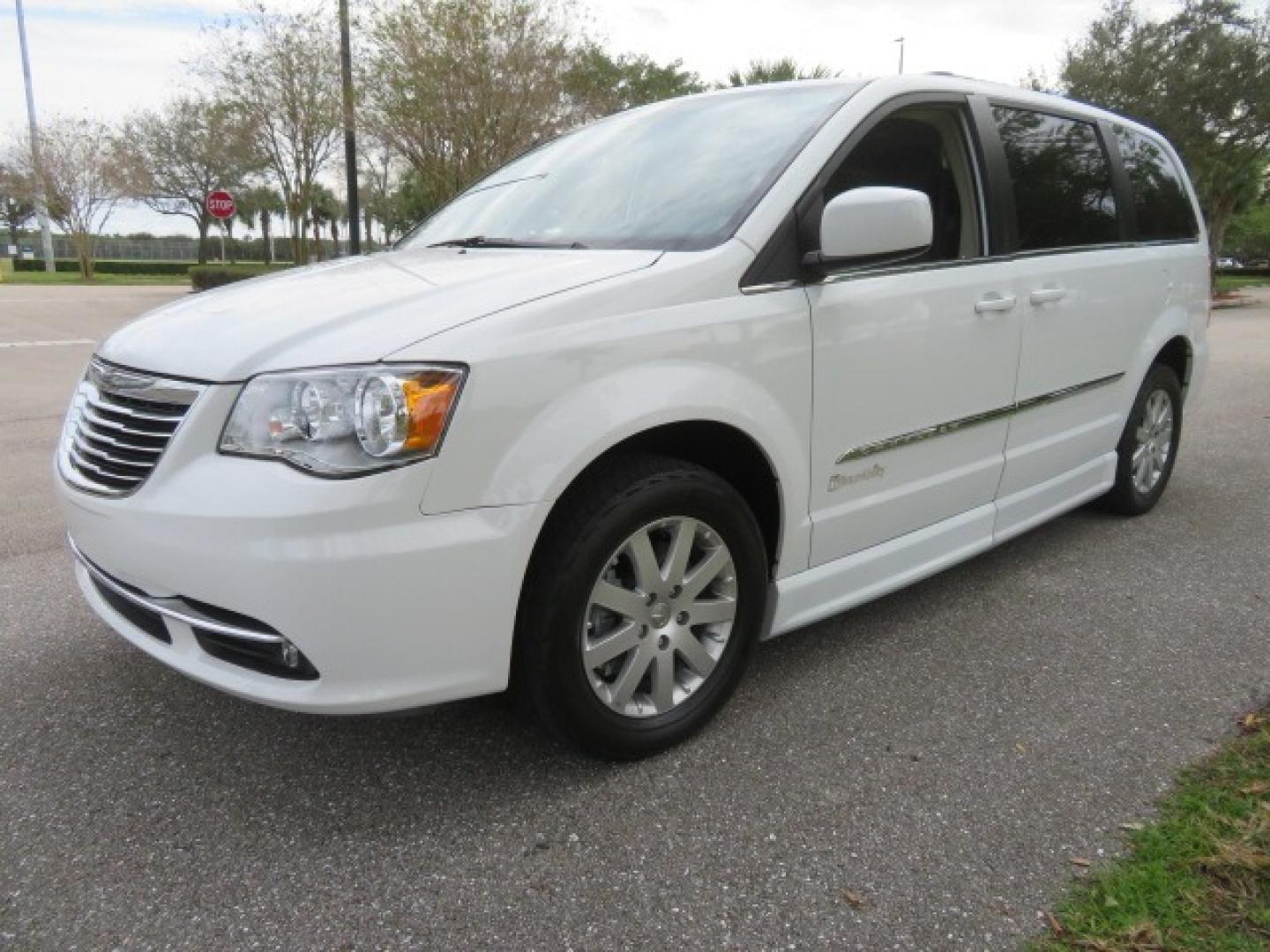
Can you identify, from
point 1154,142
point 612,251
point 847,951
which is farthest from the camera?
point 1154,142

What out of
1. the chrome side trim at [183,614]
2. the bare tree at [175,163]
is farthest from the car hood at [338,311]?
the bare tree at [175,163]

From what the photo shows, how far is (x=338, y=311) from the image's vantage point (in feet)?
7.03

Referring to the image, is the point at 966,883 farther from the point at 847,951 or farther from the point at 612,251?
the point at 612,251

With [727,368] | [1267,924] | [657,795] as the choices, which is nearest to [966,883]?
[1267,924]

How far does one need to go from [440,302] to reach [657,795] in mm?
1271

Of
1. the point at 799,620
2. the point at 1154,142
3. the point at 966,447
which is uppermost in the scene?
the point at 1154,142

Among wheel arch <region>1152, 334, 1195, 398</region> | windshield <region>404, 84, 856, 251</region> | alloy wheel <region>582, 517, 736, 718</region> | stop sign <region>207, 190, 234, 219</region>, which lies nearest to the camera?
alloy wheel <region>582, 517, 736, 718</region>

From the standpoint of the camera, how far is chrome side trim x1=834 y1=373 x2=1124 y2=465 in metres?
2.70

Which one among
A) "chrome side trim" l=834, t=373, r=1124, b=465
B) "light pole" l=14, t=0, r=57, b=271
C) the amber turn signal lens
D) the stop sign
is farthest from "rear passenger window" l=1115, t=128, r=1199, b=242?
"light pole" l=14, t=0, r=57, b=271

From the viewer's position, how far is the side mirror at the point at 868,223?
240cm

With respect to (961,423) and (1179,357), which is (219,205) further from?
(961,423)

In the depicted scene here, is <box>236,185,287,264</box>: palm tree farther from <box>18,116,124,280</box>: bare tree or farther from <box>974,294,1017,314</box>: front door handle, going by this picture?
<box>974,294,1017,314</box>: front door handle

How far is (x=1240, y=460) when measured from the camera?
581 centimetres

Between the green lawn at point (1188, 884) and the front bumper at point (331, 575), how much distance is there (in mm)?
1270
